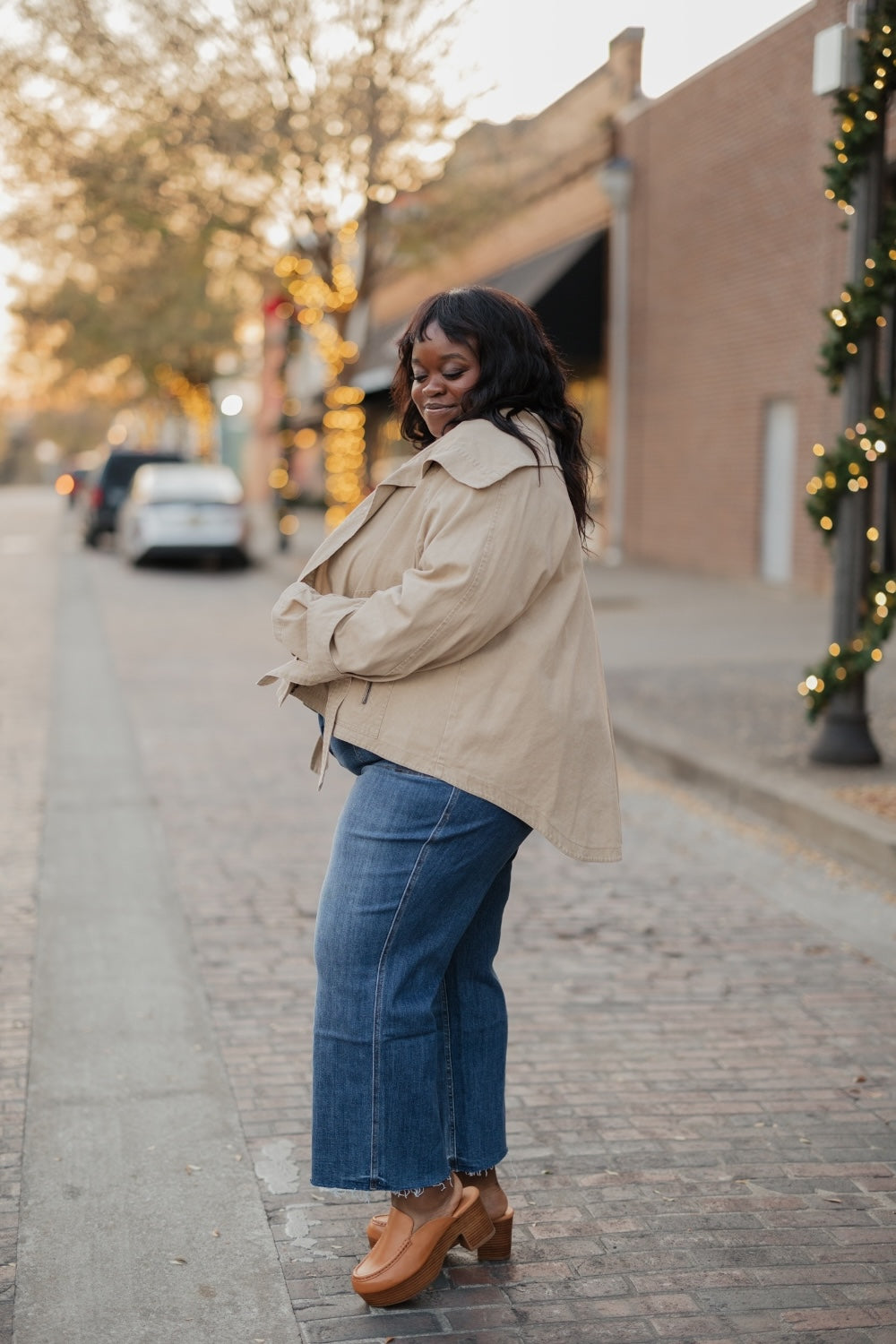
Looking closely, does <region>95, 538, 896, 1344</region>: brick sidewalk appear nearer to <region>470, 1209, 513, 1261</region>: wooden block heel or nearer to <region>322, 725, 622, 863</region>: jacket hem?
<region>470, 1209, 513, 1261</region>: wooden block heel

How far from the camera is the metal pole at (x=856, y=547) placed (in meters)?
7.35

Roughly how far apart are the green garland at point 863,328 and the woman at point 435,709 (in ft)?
15.5

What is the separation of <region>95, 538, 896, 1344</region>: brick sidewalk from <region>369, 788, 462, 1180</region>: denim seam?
0.35 metres

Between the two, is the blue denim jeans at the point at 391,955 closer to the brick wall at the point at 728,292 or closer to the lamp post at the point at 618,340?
the brick wall at the point at 728,292

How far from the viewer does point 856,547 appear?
746 centimetres

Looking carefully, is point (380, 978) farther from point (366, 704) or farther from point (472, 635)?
point (472, 635)

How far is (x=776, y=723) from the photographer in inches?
346

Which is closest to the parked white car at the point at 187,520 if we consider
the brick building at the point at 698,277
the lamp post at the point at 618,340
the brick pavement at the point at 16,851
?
the brick pavement at the point at 16,851

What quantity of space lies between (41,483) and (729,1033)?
128590mm

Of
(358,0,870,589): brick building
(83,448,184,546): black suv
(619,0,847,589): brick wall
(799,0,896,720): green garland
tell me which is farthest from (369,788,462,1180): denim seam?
(83,448,184,546): black suv

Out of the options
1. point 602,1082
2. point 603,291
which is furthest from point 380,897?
point 603,291

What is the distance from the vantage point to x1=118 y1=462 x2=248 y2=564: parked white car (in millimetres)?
22141

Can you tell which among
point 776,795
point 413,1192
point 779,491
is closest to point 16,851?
point 776,795

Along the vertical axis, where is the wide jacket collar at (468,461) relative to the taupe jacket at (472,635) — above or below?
above
